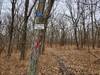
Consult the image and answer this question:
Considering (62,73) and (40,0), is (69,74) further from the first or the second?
(40,0)

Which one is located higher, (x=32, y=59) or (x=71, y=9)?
(x=71, y=9)

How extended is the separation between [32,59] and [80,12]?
36240 mm

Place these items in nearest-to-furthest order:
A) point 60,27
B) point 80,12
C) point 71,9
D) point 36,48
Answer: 1. point 36,48
2. point 80,12
3. point 71,9
4. point 60,27

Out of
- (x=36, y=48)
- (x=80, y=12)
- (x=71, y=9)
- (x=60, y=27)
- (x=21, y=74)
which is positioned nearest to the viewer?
(x=36, y=48)

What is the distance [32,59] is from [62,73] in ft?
15.8

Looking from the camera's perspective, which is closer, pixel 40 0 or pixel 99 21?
pixel 40 0

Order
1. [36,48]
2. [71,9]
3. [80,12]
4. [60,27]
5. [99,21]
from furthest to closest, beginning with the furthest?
[60,27] < [71,9] < [80,12] < [99,21] < [36,48]

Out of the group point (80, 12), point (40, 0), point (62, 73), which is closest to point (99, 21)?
point (80, 12)

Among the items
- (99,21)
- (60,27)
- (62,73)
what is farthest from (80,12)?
(62,73)

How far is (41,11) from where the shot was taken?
22.0 feet

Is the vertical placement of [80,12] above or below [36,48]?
above

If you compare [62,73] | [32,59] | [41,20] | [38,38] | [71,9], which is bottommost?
[62,73]

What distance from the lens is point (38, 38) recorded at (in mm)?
6625

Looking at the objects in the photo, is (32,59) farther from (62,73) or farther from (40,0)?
(62,73)
